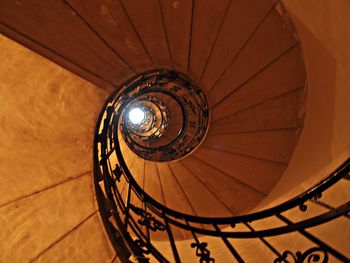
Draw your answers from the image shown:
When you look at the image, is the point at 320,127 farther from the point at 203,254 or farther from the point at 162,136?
the point at 162,136

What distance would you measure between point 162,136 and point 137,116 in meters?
1.70

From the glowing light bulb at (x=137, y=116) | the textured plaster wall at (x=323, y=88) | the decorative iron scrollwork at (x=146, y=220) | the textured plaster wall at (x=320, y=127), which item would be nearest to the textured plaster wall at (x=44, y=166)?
the decorative iron scrollwork at (x=146, y=220)

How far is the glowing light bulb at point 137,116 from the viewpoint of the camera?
6.83 metres

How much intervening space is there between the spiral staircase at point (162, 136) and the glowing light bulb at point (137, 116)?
3.55ft

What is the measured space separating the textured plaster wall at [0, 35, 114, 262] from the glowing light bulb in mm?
4220

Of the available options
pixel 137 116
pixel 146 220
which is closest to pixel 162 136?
pixel 137 116

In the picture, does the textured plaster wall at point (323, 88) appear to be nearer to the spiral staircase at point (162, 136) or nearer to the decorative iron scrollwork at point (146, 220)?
the spiral staircase at point (162, 136)

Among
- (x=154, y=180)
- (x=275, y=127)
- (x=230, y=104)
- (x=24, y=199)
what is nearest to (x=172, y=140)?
(x=154, y=180)

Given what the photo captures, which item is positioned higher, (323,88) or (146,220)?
(323,88)

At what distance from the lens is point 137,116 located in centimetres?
719

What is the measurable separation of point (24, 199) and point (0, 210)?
163 millimetres

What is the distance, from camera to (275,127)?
4344 millimetres

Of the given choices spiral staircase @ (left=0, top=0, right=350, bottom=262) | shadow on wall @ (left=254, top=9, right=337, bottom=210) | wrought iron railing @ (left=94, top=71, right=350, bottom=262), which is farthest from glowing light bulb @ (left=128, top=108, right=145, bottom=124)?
shadow on wall @ (left=254, top=9, right=337, bottom=210)

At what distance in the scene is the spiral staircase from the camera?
2.12 meters
